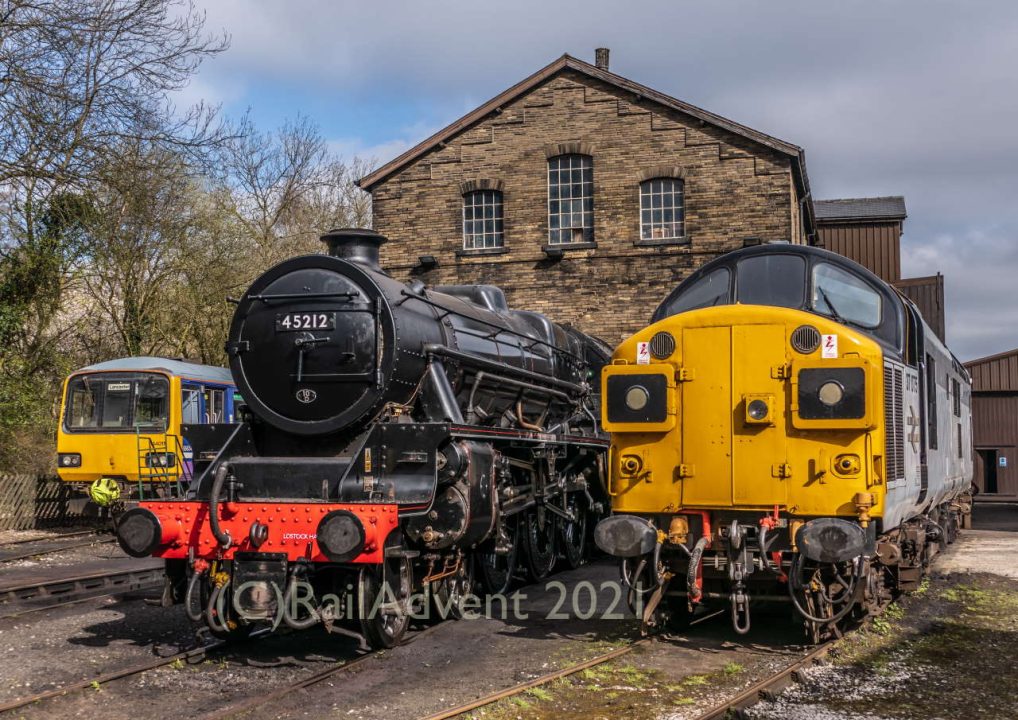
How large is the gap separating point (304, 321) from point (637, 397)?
2.82 metres

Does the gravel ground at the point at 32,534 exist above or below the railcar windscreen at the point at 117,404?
below

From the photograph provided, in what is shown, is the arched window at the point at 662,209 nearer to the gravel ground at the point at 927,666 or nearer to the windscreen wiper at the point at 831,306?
the gravel ground at the point at 927,666

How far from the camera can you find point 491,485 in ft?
27.4

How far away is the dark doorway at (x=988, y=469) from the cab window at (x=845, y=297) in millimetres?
22876

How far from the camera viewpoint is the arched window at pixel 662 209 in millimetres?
21438

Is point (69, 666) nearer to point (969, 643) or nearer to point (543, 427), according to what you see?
point (543, 427)

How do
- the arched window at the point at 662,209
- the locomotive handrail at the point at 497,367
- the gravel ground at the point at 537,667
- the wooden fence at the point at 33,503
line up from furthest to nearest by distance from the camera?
the arched window at the point at 662,209 < the wooden fence at the point at 33,503 < the locomotive handrail at the point at 497,367 < the gravel ground at the point at 537,667

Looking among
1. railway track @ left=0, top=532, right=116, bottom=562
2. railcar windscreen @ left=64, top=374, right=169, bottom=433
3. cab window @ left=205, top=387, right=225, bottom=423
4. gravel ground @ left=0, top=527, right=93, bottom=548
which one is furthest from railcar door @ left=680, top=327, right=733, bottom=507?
gravel ground @ left=0, top=527, right=93, bottom=548

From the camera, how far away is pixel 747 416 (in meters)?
7.43

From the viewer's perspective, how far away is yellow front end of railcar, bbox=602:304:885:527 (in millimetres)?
7066

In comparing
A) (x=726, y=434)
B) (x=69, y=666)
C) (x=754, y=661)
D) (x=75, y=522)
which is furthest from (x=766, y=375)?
(x=75, y=522)

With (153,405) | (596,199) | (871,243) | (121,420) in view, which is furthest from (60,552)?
(871,243)

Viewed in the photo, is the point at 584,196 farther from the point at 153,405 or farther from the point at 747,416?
the point at 747,416

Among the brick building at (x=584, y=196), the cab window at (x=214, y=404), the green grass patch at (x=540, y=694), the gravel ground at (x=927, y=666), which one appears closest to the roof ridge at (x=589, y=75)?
the brick building at (x=584, y=196)
